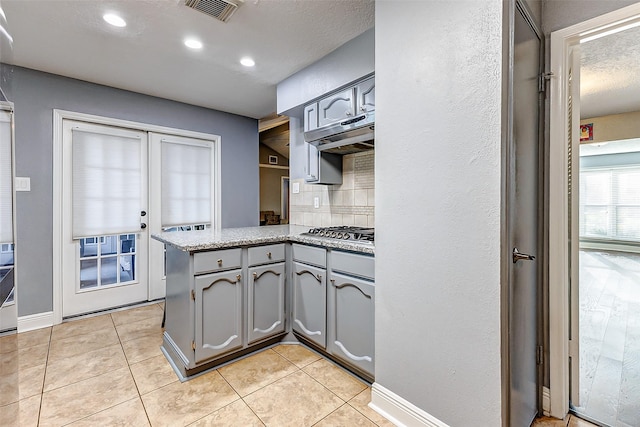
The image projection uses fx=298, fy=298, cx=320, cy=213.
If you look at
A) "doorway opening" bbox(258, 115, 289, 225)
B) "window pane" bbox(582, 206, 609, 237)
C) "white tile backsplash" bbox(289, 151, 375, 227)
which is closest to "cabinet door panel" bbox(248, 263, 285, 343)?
"white tile backsplash" bbox(289, 151, 375, 227)

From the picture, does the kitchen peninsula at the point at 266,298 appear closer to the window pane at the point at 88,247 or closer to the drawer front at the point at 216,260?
the drawer front at the point at 216,260

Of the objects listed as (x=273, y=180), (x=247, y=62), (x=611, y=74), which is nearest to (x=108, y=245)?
(x=247, y=62)

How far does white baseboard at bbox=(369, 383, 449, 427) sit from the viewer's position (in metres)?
1.42

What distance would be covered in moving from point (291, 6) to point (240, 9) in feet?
1.09

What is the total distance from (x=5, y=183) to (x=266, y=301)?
5.43 ft

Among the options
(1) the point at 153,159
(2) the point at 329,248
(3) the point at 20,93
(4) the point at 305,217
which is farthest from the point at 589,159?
(3) the point at 20,93

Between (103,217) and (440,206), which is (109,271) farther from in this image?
(440,206)

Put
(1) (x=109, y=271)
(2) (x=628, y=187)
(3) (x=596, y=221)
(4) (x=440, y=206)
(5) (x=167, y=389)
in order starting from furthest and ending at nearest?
1. (3) (x=596, y=221)
2. (2) (x=628, y=187)
3. (1) (x=109, y=271)
4. (5) (x=167, y=389)
5. (4) (x=440, y=206)

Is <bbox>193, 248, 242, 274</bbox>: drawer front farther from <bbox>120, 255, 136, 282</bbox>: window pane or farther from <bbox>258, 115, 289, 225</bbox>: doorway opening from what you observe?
<bbox>258, 115, 289, 225</bbox>: doorway opening

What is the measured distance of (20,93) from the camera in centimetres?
271

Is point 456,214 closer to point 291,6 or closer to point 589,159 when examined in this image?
point 291,6

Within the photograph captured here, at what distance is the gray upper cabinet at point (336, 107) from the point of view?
2275 millimetres

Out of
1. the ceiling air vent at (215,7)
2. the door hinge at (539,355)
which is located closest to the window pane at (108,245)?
the ceiling air vent at (215,7)

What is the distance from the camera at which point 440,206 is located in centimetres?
134
